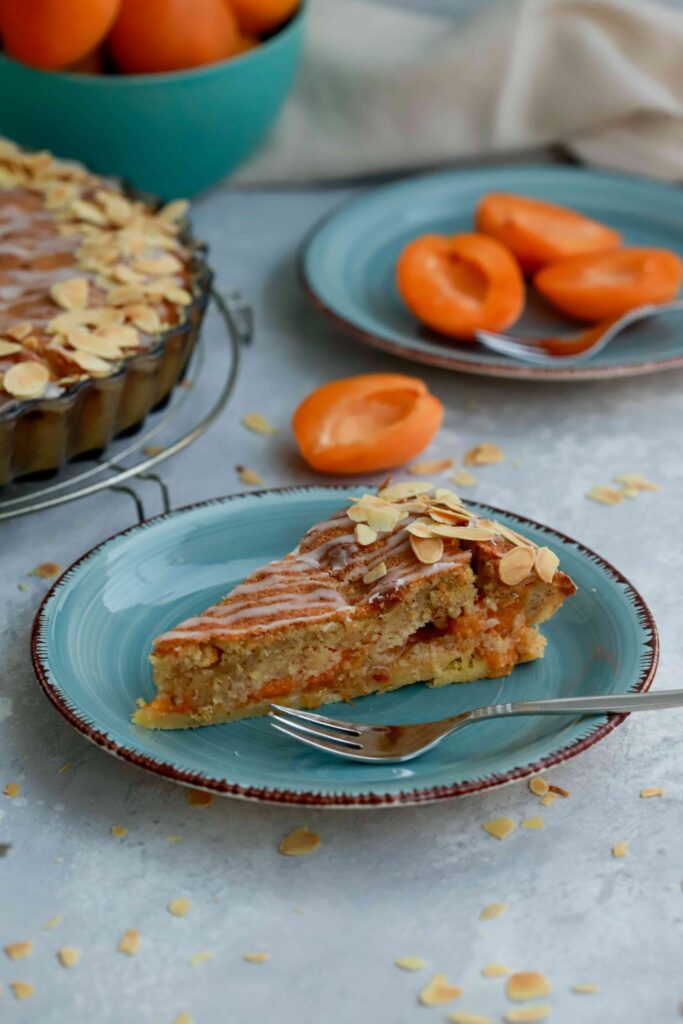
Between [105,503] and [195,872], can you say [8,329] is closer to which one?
[105,503]

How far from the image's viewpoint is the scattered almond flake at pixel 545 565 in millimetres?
1096

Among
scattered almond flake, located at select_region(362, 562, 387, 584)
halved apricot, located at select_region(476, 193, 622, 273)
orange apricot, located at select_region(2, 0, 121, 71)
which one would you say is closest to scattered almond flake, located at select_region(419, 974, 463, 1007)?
scattered almond flake, located at select_region(362, 562, 387, 584)

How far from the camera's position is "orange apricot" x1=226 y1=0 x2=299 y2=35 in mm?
1819

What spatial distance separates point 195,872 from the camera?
3.15ft

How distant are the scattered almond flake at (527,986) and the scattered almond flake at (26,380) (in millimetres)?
701

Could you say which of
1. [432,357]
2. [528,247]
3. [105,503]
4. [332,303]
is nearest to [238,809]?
[105,503]

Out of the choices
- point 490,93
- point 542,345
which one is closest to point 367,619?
point 542,345

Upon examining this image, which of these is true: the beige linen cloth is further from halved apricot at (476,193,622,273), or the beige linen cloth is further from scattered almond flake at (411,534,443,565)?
scattered almond flake at (411,534,443,565)

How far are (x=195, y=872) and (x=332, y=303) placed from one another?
0.90 m

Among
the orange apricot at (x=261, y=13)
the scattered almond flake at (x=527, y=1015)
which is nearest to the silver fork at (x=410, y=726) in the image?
the scattered almond flake at (x=527, y=1015)

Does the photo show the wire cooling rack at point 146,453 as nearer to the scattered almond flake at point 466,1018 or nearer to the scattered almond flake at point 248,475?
the scattered almond flake at point 248,475

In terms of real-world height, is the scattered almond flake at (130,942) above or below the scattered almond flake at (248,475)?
above

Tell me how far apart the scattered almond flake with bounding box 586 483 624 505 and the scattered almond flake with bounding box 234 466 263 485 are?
14.7 inches

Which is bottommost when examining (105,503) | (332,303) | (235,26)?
(105,503)
